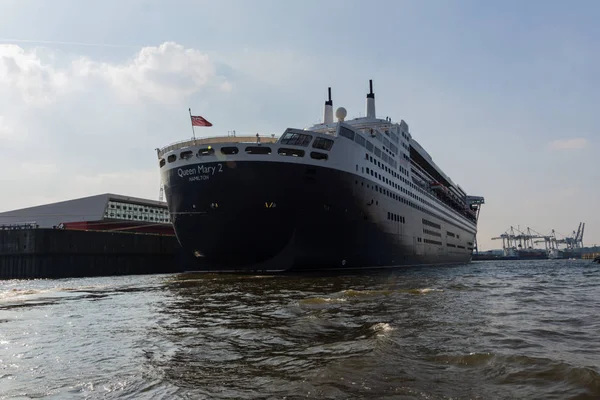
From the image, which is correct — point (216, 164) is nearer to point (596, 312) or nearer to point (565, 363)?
point (596, 312)

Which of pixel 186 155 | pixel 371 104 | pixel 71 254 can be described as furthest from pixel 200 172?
pixel 371 104

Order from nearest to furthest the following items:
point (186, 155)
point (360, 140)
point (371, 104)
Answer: point (186, 155) < point (360, 140) < point (371, 104)

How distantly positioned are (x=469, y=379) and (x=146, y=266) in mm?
53261

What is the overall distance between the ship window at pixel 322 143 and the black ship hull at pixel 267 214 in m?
1.93

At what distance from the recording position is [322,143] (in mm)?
34875

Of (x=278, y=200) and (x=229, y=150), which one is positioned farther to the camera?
(x=229, y=150)

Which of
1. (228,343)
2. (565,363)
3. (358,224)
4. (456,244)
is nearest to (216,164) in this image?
(358,224)

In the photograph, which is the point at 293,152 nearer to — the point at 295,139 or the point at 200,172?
the point at 295,139

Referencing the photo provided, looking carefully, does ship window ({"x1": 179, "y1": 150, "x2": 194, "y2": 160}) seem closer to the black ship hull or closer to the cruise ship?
the cruise ship

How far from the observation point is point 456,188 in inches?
3529

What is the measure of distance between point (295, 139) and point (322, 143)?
235 cm

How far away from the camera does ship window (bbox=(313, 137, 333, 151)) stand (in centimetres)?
3456

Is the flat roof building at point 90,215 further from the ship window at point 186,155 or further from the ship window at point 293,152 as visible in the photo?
the ship window at point 293,152

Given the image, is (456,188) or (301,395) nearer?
(301,395)
